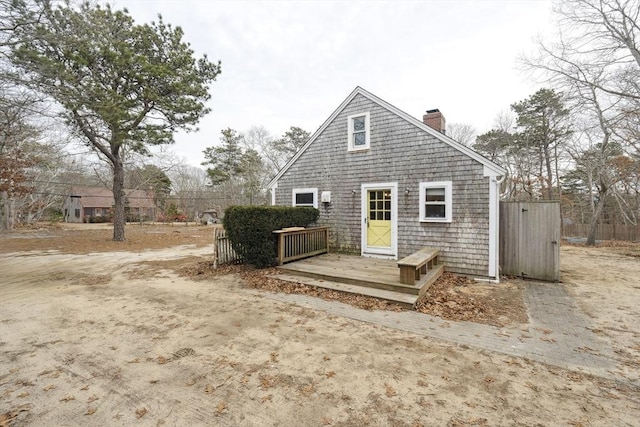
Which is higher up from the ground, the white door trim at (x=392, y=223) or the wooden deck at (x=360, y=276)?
the white door trim at (x=392, y=223)

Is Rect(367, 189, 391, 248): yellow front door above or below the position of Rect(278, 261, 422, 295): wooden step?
above

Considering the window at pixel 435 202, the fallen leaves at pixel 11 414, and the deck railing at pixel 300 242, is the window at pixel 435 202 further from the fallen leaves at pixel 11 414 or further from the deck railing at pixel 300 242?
the fallen leaves at pixel 11 414

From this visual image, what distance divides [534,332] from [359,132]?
273 inches

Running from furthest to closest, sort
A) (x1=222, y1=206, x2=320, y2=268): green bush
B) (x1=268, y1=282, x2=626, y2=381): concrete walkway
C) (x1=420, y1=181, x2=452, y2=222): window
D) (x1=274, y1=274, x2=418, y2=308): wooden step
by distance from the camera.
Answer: (x1=420, y1=181, x2=452, y2=222): window < (x1=222, y1=206, x2=320, y2=268): green bush < (x1=274, y1=274, x2=418, y2=308): wooden step < (x1=268, y1=282, x2=626, y2=381): concrete walkway

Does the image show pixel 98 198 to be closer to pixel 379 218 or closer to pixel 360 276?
pixel 379 218

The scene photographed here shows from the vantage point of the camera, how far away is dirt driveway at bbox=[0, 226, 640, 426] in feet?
7.38

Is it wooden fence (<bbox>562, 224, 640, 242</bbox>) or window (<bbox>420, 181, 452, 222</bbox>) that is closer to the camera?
window (<bbox>420, 181, 452, 222</bbox>)

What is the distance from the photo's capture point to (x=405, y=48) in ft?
40.5

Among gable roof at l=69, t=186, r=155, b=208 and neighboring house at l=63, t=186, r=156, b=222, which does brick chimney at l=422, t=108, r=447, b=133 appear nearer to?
neighboring house at l=63, t=186, r=156, b=222

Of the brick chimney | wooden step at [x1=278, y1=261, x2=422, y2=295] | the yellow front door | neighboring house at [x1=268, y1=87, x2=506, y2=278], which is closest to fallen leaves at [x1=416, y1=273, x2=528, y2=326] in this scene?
wooden step at [x1=278, y1=261, x2=422, y2=295]

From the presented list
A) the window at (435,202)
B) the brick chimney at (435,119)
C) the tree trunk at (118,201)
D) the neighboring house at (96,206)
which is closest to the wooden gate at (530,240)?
the window at (435,202)

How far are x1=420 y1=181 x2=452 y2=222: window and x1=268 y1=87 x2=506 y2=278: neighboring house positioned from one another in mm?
26

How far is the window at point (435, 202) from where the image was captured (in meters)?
7.16

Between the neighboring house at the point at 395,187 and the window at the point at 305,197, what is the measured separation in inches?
1.5
